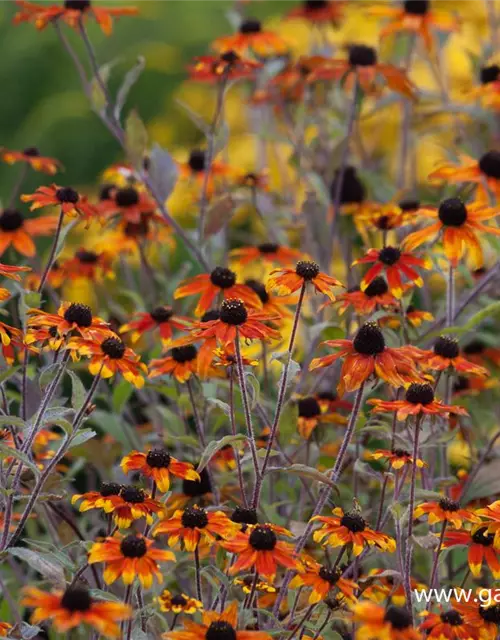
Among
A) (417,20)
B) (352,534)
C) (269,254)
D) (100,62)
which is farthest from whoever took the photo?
(100,62)

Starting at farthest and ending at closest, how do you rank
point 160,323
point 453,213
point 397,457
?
point 160,323, point 453,213, point 397,457

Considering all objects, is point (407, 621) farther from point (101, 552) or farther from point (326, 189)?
point (326, 189)

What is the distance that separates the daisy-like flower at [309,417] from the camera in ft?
4.80

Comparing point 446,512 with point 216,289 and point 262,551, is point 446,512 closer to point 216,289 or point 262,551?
point 262,551

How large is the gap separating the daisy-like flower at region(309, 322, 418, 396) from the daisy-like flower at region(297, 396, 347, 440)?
0.94ft

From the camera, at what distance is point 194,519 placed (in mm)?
1098

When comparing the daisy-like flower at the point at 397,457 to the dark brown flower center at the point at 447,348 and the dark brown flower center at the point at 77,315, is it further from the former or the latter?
the dark brown flower center at the point at 77,315

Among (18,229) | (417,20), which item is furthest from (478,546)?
(417,20)

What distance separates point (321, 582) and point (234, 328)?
0.93 ft

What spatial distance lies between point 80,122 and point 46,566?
2.82 metres

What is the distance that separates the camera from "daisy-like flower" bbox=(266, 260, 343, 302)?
1213 millimetres

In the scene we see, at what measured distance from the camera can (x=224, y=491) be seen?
150 cm

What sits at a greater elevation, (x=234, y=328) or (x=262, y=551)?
(x=234, y=328)

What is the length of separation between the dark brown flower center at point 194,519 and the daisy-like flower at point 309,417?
1.22 feet
